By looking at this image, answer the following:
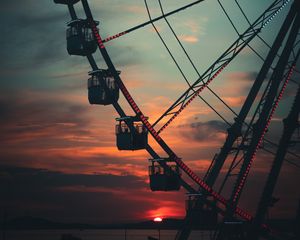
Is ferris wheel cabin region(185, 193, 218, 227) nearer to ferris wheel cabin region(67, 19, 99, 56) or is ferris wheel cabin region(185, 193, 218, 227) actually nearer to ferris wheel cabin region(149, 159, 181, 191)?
ferris wheel cabin region(149, 159, 181, 191)

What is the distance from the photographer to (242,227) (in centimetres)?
2909

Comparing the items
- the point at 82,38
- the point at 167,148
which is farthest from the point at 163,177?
the point at 82,38

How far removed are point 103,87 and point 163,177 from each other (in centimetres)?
498

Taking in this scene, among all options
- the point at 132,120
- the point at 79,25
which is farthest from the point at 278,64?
the point at 79,25

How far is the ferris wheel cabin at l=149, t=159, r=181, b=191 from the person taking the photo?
1158 inches

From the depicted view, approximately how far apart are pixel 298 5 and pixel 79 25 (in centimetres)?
990

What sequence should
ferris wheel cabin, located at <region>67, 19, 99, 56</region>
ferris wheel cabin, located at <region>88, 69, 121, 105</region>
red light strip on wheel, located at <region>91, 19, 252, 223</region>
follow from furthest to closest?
ferris wheel cabin, located at <region>67, 19, 99, 56</region>
ferris wheel cabin, located at <region>88, 69, 121, 105</region>
red light strip on wheel, located at <region>91, 19, 252, 223</region>

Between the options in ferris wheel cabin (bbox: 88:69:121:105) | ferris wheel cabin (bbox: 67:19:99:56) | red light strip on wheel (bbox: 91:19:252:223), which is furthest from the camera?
ferris wheel cabin (bbox: 67:19:99:56)

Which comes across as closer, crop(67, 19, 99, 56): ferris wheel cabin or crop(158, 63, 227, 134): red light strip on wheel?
crop(158, 63, 227, 134): red light strip on wheel

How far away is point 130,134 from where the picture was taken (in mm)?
29531

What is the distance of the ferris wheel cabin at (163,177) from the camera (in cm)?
2941

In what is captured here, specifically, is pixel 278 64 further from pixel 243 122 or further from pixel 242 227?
Result: pixel 242 227

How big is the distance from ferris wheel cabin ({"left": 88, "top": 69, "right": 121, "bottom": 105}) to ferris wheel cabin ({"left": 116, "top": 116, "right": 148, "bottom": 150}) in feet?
3.74

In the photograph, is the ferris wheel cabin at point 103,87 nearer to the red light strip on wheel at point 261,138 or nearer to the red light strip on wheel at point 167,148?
the red light strip on wheel at point 167,148
